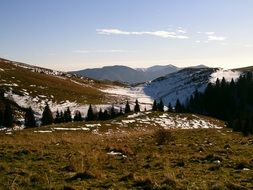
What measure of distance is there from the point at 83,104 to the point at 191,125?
217ft

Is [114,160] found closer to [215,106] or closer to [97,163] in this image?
[97,163]

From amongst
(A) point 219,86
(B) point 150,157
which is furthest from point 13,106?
(B) point 150,157

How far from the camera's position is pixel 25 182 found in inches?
Result: 537

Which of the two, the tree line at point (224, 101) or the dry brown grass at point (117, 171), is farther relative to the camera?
the tree line at point (224, 101)

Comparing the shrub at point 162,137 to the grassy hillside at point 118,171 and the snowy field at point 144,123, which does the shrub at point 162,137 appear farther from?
the snowy field at point 144,123

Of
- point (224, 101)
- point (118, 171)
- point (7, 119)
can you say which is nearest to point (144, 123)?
point (118, 171)

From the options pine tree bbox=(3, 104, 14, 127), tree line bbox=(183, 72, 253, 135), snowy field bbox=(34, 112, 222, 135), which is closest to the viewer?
snowy field bbox=(34, 112, 222, 135)

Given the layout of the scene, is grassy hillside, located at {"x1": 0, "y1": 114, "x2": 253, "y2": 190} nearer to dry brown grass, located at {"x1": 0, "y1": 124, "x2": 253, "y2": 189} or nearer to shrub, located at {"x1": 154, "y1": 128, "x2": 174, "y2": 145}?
dry brown grass, located at {"x1": 0, "y1": 124, "x2": 253, "y2": 189}

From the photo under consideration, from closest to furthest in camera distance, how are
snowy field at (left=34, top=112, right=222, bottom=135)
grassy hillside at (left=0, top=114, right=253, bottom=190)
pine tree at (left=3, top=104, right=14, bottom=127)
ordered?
grassy hillside at (left=0, top=114, right=253, bottom=190) → snowy field at (left=34, top=112, right=222, bottom=135) → pine tree at (left=3, top=104, right=14, bottom=127)

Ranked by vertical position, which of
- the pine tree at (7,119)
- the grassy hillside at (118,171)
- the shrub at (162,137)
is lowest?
the pine tree at (7,119)

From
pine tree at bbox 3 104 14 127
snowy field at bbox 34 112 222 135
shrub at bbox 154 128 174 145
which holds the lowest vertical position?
pine tree at bbox 3 104 14 127

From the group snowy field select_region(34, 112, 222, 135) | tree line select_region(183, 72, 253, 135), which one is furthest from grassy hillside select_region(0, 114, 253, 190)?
tree line select_region(183, 72, 253, 135)

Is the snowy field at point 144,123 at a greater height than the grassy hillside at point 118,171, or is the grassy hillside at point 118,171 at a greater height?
the grassy hillside at point 118,171

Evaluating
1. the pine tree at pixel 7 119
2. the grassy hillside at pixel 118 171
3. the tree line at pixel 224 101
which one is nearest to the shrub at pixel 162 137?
the grassy hillside at pixel 118 171
